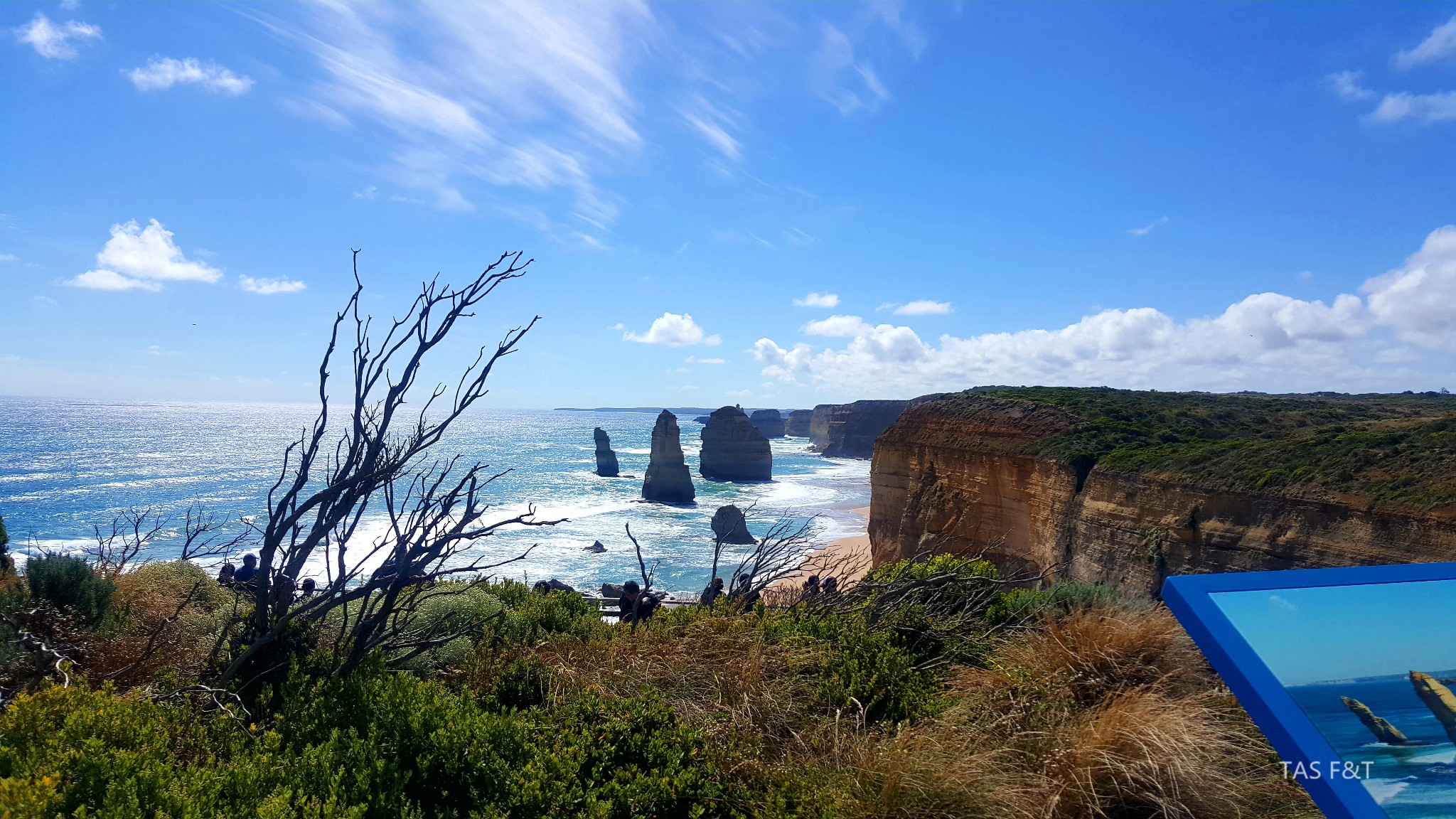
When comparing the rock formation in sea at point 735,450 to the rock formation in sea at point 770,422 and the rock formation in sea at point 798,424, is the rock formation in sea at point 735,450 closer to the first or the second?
the rock formation in sea at point 770,422

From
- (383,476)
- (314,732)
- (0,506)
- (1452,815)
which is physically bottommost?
(0,506)

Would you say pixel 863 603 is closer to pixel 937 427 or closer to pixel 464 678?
pixel 464 678

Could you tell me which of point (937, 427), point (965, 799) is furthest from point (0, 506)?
point (965, 799)

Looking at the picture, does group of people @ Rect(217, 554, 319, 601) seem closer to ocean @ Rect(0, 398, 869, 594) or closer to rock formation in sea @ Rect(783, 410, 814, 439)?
ocean @ Rect(0, 398, 869, 594)

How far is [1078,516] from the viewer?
21844mm

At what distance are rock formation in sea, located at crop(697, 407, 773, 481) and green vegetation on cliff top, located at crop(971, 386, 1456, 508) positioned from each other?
52.8m

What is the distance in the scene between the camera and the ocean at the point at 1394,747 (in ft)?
7.86

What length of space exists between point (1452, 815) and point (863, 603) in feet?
15.0

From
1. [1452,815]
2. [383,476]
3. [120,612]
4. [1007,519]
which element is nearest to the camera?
[1452,815]

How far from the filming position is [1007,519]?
83.3 feet

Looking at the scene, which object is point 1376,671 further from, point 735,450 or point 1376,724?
point 735,450

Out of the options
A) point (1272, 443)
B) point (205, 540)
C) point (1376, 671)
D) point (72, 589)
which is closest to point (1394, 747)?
point (1376, 671)

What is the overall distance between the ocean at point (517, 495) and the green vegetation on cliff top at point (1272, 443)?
16064 millimetres

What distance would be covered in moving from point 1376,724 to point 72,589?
27.2ft
